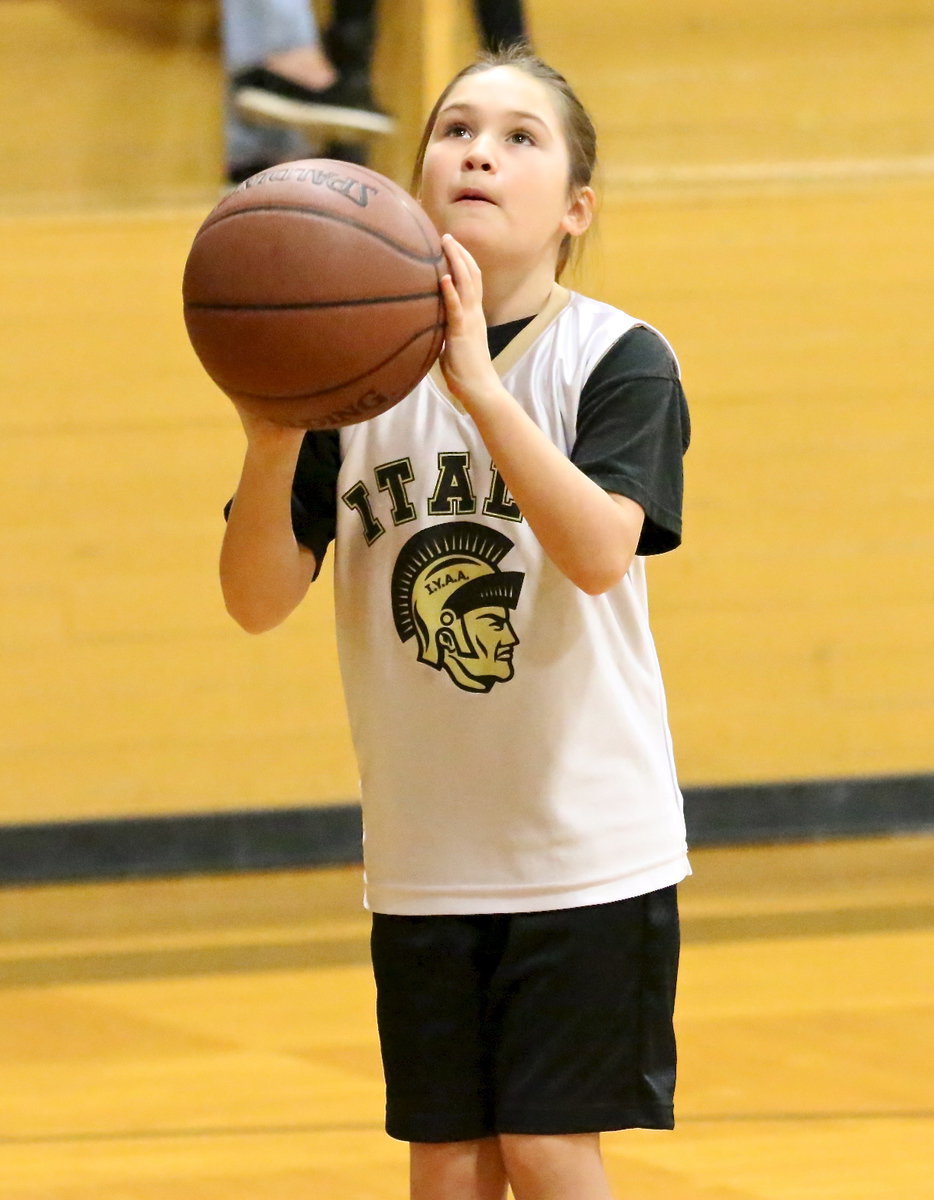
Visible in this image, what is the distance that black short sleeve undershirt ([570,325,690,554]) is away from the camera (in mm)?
1753

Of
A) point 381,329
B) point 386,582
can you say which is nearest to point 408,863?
point 386,582

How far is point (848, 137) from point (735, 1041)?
9.74ft

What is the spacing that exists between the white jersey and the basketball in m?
0.19

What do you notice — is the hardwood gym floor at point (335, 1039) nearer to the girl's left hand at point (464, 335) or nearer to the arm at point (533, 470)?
the arm at point (533, 470)

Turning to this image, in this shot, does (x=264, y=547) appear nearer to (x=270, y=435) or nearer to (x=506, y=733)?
Answer: (x=270, y=435)

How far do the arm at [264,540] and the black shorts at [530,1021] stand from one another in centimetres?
39

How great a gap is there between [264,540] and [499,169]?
48cm

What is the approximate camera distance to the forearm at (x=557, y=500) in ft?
5.42

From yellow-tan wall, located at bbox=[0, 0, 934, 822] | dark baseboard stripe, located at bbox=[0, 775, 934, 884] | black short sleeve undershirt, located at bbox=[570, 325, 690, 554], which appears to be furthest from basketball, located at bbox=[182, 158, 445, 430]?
dark baseboard stripe, located at bbox=[0, 775, 934, 884]

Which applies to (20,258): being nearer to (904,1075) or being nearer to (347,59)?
(347,59)

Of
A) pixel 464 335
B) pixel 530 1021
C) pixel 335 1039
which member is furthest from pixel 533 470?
pixel 335 1039

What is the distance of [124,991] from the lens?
149 inches

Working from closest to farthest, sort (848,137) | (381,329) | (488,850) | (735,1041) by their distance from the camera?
(381,329) < (488,850) < (735,1041) < (848,137)

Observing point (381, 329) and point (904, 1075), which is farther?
point (904, 1075)
